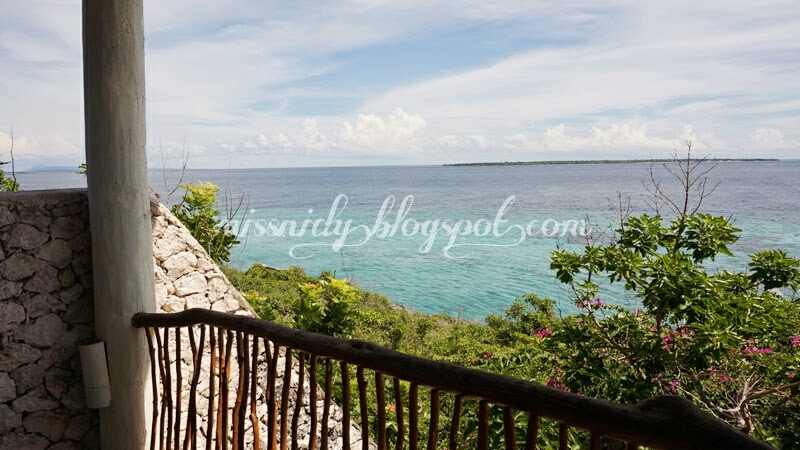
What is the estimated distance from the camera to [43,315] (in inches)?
111

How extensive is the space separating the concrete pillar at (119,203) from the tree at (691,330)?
7.52ft

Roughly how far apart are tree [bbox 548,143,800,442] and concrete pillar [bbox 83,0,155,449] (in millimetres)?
2292

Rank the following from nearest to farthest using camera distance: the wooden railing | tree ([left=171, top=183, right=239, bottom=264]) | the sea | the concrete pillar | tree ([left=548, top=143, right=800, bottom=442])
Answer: the wooden railing → the concrete pillar → tree ([left=548, top=143, right=800, bottom=442]) → tree ([left=171, top=183, right=239, bottom=264]) → the sea

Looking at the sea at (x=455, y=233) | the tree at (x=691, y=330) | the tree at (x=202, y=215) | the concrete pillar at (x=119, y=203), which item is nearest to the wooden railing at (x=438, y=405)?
the concrete pillar at (x=119, y=203)

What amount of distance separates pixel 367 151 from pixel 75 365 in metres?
57.3

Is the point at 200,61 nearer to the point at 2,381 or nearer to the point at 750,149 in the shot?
the point at 2,381

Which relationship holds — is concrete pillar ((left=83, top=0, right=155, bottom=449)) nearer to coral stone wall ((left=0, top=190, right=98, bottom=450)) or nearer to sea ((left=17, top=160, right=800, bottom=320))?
coral stone wall ((left=0, top=190, right=98, bottom=450))

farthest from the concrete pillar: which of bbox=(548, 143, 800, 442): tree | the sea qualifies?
the sea

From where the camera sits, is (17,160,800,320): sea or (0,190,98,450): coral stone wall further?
(17,160,800,320): sea

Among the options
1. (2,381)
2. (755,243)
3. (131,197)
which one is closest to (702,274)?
(131,197)

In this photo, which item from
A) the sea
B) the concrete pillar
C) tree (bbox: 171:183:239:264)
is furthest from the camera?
the sea

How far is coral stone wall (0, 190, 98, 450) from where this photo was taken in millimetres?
2770

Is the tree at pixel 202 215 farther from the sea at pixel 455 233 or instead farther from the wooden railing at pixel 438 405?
the sea at pixel 455 233

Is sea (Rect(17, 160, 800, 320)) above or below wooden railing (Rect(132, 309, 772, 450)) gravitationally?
below
